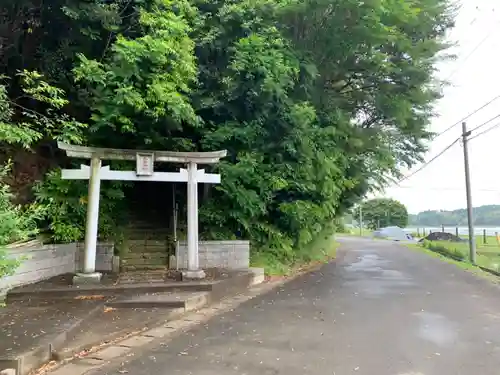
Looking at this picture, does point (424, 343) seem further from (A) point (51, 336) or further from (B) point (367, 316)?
(A) point (51, 336)

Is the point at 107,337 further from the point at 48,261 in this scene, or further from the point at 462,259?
the point at 462,259

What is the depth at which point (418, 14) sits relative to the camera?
421 inches

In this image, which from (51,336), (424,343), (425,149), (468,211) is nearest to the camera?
(51,336)

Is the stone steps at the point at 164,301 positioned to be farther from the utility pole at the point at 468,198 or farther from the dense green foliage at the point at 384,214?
the dense green foliage at the point at 384,214

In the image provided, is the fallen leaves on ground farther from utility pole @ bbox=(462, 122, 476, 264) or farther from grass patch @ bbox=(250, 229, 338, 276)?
utility pole @ bbox=(462, 122, 476, 264)

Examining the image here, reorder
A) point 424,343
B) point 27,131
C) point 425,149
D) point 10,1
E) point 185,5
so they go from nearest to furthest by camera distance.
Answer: point 424,343
point 27,131
point 10,1
point 185,5
point 425,149

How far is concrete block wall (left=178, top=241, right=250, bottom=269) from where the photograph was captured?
9.38 metres

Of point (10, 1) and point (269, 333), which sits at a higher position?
point (10, 1)

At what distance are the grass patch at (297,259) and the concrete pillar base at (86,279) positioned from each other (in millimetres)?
4052

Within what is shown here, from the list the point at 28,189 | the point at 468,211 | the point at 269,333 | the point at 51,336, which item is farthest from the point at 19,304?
the point at 468,211

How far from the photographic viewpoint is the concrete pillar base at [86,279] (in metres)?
7.19

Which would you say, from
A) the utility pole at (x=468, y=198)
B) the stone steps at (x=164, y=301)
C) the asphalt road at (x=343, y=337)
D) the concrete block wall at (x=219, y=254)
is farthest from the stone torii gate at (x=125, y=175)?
the utility pole at (x=468, y=198)

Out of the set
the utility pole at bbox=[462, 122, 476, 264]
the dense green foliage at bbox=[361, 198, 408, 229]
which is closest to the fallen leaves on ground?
the utility pole at bbox=[462, 122, 476, 264]

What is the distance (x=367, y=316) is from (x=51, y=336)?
4304 mm
